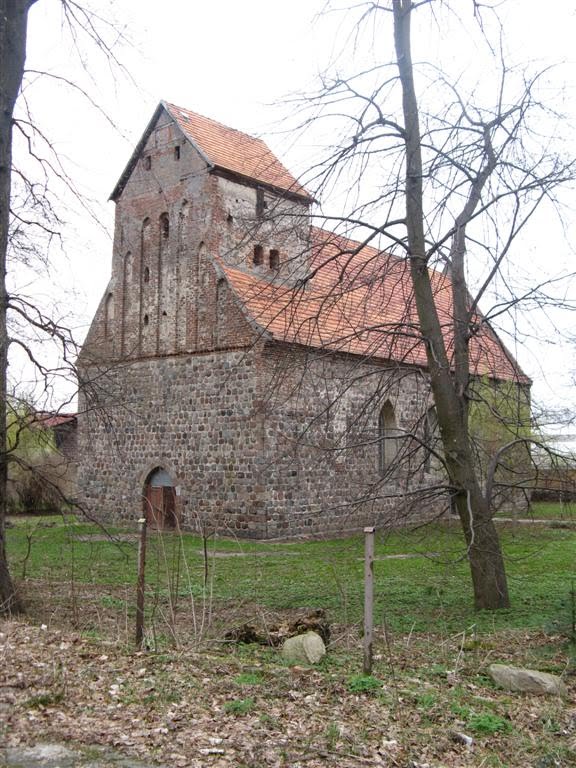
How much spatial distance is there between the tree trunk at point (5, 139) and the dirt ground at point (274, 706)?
1.99 m

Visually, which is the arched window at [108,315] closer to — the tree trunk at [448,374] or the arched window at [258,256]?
the arched window at [258,256]

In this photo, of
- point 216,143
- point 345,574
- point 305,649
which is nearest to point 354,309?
point 216,143

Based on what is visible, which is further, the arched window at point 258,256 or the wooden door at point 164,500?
the wooden door at point 164,500

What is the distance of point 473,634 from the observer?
8344mm

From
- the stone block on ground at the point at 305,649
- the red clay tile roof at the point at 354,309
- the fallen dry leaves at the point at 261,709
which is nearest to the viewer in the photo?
the fallen dry leaves at the point at 261,709

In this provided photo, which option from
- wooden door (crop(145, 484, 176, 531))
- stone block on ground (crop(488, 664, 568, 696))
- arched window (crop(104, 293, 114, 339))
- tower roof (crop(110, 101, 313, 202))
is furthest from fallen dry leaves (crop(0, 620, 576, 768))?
arched window (crop(104, 293, 114, 339))

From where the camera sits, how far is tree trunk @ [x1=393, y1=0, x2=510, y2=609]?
9.40 m

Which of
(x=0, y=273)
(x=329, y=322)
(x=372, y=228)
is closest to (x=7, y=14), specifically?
(x=0, y=273)

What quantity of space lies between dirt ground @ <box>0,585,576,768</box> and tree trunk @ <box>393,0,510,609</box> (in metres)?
1.83

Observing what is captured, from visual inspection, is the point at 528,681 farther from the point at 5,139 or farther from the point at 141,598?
the point at 5,139

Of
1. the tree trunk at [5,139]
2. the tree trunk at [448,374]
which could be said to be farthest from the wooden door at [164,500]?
the tree trunk at [448,374]

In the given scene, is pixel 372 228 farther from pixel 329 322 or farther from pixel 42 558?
pixel 329 322

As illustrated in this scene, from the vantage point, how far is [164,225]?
70.3 ft

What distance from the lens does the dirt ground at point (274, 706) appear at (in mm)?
4980
